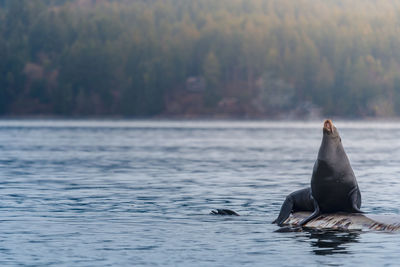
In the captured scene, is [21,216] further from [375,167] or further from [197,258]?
[375,167]

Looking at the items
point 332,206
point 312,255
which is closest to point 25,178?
point 332,206

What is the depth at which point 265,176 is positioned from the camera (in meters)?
44.4

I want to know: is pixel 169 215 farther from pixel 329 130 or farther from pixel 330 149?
pixel 329 130

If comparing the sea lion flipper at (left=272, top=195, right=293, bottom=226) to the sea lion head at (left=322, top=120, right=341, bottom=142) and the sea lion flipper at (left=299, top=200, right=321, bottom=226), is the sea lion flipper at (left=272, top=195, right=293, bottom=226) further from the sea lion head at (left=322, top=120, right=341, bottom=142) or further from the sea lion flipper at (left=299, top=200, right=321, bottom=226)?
the sea lion head at (left=322, top=120, right=341, bottom=142)

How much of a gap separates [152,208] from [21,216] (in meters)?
4.42

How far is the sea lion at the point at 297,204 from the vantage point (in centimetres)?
2338

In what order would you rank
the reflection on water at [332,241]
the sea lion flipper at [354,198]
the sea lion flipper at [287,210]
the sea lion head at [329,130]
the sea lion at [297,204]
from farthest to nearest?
the sea lion flipper at [287,210], the sea lion at [297,204], the sea lion flipper at [354,198], the sea lion head at [329,130], the reflection on water at [332,241]

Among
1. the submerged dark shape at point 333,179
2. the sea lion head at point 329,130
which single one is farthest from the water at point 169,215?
the sea lion head at point 329,130

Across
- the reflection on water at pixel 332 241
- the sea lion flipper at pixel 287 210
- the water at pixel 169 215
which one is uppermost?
the sea lion flipper at pixel 287 210

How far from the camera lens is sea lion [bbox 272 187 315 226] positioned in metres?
23.4

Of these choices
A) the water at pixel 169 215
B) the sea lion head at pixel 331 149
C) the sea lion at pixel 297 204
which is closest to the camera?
the water at pixel 169 215

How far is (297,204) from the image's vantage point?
2373cm

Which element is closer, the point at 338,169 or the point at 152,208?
the point at 338,169

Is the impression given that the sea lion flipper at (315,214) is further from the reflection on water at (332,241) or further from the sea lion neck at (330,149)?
the sea lion neck at (330,149)
